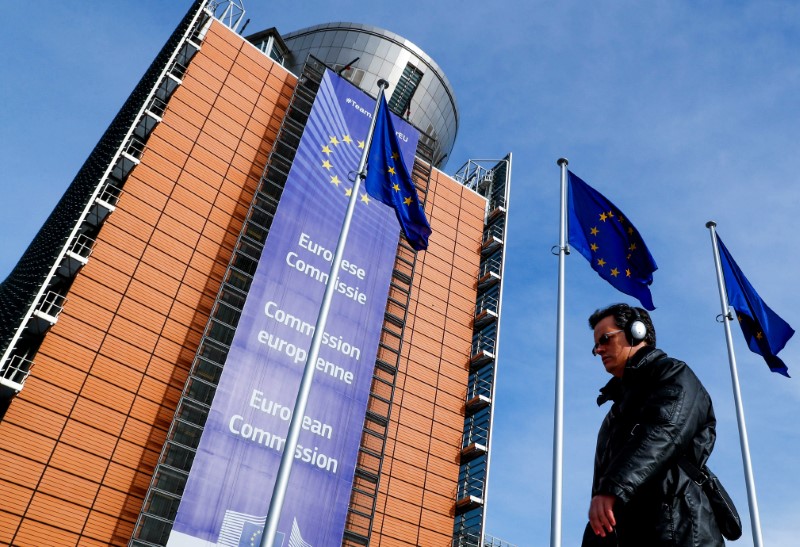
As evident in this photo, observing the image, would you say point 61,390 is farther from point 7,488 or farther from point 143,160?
point 143,160

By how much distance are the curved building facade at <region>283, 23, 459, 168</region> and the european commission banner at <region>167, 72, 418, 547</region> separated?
17.8 metres

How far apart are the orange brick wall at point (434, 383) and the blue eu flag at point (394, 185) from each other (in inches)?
922

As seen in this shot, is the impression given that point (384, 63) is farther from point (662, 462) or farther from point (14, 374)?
point (662, 462)

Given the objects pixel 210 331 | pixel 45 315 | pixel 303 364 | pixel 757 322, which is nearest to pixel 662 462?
pixel 757 322

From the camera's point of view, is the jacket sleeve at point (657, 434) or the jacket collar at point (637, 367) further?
the jacket collar at point (637, 367)

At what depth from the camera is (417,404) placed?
41188 mm

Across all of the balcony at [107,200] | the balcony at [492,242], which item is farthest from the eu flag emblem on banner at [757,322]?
the balcony at [492,242]

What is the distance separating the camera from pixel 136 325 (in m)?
32.7

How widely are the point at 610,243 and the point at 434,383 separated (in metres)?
27.7

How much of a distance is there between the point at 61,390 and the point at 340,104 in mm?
24098

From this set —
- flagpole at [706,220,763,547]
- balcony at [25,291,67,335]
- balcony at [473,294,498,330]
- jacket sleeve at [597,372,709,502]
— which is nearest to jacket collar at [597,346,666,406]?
jacket sleeve at [597,372,709,502]

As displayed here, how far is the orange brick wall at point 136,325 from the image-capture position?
1096 inches

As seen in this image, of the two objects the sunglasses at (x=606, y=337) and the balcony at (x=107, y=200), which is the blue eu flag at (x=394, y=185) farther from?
the balcony at (x=107, y=200)

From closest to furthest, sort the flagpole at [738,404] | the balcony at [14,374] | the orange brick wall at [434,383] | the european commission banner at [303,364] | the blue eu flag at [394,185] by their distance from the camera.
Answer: the flagpole at [738,404] → the blue eu flag at [394,185] → the balcony at [14,374] → the european commission banner at [303,364] → the orange brick wall at [434,383]
